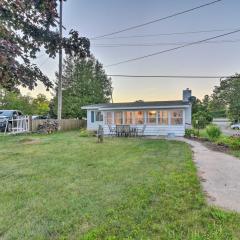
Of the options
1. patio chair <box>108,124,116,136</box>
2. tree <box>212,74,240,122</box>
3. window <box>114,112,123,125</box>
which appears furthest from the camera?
tree <box>212,74,240,122</box>

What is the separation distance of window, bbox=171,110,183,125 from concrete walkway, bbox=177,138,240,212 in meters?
9.94

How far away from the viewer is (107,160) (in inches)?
349

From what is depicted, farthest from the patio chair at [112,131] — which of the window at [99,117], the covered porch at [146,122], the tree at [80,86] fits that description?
the tree at [80,86]

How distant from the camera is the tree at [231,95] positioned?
35.8m

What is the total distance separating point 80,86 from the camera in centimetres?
3419

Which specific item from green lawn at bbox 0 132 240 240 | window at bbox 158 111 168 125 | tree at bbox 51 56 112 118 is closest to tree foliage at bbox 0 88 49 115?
tree at bbox 51 56 112 118

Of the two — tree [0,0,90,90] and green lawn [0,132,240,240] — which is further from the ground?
tree [0,0,90,90]

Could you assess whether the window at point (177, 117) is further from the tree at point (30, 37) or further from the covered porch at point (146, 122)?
the tree at point (30, 37)

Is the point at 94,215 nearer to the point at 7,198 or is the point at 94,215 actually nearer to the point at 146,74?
the point at 7,198

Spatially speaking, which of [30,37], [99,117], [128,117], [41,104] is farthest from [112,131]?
[41,104]

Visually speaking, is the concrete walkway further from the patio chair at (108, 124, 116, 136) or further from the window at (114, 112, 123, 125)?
the window at (114, 112, 123, 125)

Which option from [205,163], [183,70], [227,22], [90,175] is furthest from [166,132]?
[90,175]

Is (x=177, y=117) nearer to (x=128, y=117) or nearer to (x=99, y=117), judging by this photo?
(x=128, y=117)

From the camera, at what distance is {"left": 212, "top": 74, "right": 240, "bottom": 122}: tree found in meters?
35.8
